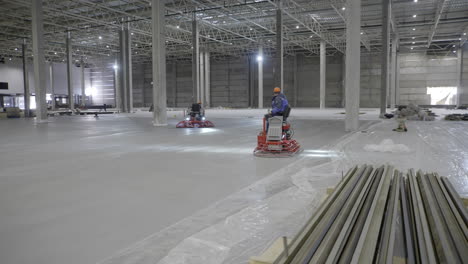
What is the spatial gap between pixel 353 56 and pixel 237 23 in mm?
22117

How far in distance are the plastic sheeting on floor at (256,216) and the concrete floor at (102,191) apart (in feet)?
0.89

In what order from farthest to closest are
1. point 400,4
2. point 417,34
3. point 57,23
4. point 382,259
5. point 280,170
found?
1. point 417,34
2. point 57,23
3. point 400,4
4. point 280,170
5. point 382,259

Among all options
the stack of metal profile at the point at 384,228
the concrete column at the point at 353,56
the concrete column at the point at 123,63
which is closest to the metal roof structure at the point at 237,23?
the concrete column at the point at 123,63

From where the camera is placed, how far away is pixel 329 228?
277 cm

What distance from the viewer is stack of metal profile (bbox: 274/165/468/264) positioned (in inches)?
88.8

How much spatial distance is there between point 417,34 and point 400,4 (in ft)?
37.4

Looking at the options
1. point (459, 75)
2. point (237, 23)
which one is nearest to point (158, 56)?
point (237, 23)

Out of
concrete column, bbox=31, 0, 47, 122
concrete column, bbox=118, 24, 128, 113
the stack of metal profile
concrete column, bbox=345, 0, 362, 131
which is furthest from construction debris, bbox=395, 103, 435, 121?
concrete column, bbox=118, 24, 128, 113

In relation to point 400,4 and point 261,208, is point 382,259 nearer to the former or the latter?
point 261,208

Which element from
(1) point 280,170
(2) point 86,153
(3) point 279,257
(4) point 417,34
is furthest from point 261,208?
(4) point 417,34

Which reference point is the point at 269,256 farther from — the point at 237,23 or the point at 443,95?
the point at 443,95

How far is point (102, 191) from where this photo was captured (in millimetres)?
5094

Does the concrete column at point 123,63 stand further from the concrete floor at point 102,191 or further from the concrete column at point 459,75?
the concrete column at point 459,75

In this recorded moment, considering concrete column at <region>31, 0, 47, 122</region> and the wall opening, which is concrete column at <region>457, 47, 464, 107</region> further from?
concrete column at <region>31, 0, 47, 122</region>
